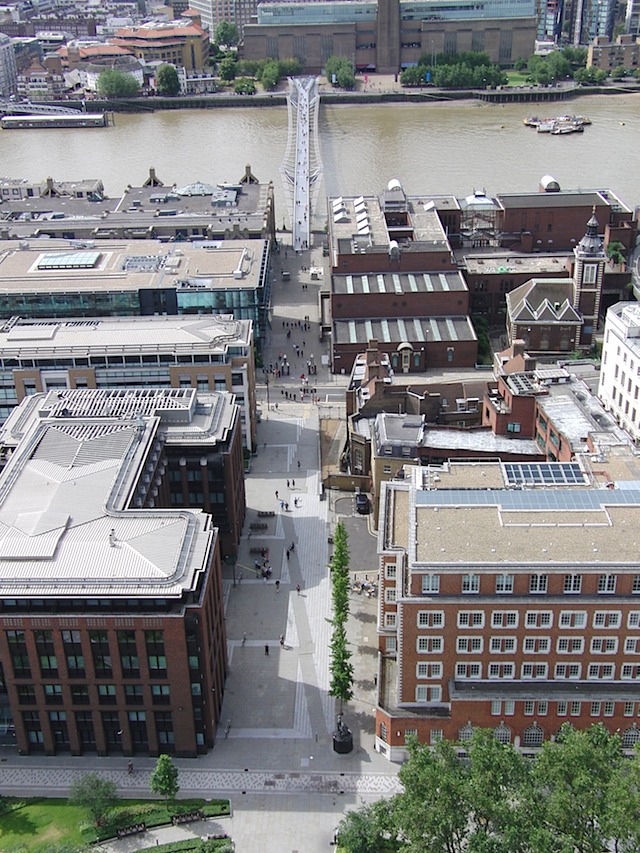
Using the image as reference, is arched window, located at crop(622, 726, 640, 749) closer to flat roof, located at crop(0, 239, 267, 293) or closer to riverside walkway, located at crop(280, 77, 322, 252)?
flat roof, located at crop(0, 239, 267, 293)

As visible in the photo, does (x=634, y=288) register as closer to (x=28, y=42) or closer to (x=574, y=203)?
(x=574, y=203)

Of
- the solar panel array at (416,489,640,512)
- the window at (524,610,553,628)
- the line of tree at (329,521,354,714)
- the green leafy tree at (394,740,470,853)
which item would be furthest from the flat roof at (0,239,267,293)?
the green leafy tree at (394,740,470,853)

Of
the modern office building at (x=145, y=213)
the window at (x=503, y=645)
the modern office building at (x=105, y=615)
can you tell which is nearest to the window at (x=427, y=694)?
the window at (x=503, y=645)

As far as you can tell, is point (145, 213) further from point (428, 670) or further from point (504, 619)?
point (504, 619)

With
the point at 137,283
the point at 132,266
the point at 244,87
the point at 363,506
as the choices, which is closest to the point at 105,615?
the point at 363,506

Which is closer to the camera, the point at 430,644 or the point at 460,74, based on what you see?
the point at 430,644

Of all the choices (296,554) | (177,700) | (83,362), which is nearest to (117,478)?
(177,700)

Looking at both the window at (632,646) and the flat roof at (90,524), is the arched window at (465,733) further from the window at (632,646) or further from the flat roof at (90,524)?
the flat roof at (90,524)
